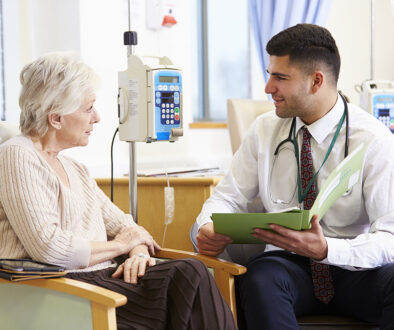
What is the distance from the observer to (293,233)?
1617 millimetres

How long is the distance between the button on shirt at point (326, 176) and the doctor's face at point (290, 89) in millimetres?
69

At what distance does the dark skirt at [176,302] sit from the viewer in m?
1.59

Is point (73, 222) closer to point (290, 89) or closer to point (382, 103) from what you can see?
point (290, 89)

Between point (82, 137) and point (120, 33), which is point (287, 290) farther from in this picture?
point (120, 33)

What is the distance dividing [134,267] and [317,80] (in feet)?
2.67

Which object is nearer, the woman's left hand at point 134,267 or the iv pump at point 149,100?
the woman's left hand at point 134,267

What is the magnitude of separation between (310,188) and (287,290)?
329 millimetres

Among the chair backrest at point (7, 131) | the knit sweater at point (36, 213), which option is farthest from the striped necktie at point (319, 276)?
the chair backrest at point (7, 131)

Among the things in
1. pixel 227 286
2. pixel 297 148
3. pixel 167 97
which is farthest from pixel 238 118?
pixel 227 286

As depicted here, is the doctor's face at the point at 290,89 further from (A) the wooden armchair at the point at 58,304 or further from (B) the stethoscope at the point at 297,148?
(A) the wooden armchair at the point at 58,304

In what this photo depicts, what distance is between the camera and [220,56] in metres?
4.65

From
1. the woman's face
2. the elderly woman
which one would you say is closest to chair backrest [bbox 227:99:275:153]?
the elderly woman

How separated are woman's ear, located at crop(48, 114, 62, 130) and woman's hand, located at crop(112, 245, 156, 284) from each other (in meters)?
0.44

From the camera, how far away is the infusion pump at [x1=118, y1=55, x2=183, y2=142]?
2.05 m
